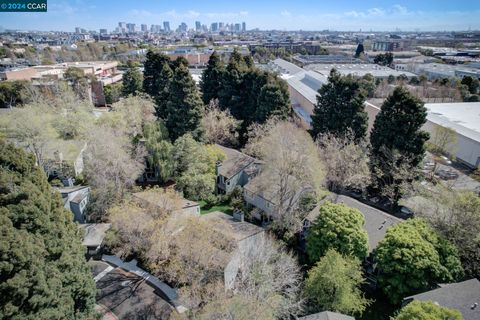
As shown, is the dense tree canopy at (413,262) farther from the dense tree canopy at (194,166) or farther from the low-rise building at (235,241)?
the dense tree canopy at (194,166)

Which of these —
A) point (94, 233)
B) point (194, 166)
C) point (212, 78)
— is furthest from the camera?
point (212, 78)

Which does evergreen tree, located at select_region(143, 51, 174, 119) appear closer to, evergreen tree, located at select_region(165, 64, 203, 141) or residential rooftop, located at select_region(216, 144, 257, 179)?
evergreen tree, located at select_region(165, 64, 203, 141)

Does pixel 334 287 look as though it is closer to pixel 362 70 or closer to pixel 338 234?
pixel 338 234

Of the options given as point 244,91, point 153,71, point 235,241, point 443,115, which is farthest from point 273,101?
point 443,115

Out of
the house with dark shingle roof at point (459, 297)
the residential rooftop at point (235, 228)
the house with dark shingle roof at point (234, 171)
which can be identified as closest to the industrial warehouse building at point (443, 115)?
the house with dark shingle roof at point (234, 171)

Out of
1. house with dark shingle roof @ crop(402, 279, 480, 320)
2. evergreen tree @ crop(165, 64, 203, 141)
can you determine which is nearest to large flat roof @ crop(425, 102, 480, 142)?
house with dark shingle roof @ crop(402, 279, 480, 320)

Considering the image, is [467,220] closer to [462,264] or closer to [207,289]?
[462,264]
